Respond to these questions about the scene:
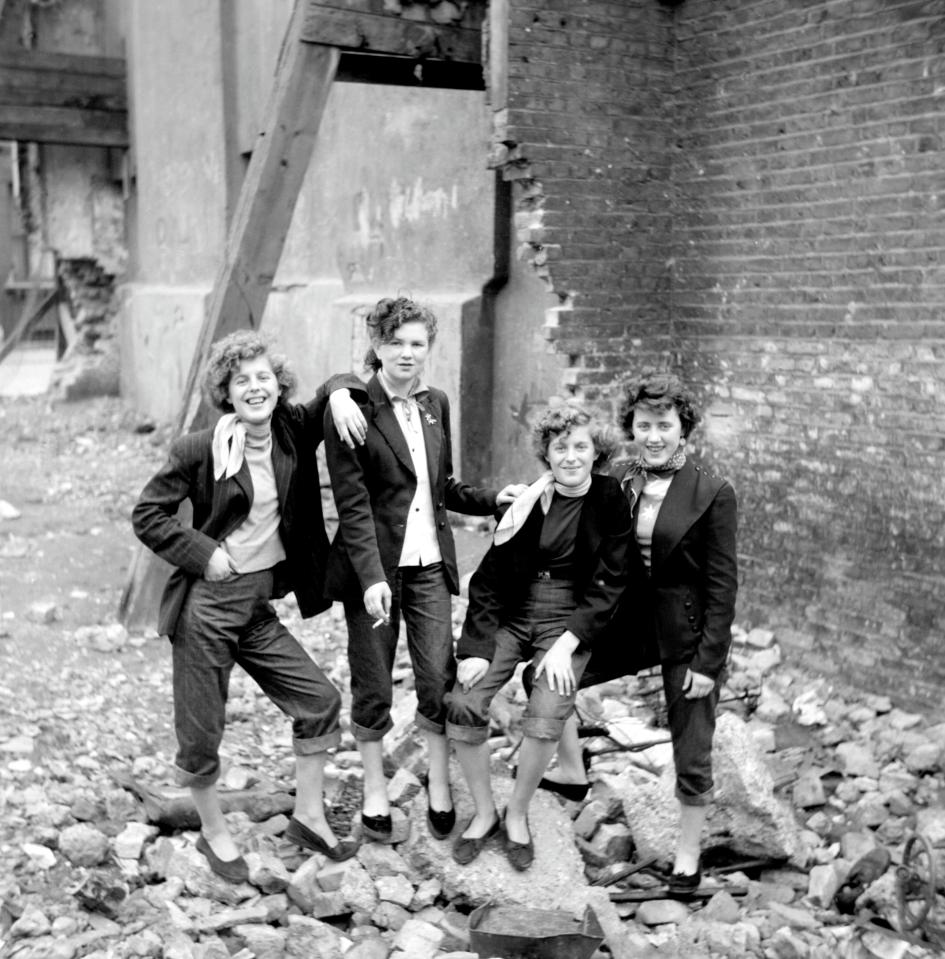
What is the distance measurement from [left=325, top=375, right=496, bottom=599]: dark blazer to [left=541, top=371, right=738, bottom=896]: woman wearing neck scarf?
532 mm

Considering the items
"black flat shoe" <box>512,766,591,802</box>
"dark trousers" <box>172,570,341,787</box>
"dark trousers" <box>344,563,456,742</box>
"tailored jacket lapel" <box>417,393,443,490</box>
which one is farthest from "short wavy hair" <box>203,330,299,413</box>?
"black flat shoe" <box>512,766,591,802</box>

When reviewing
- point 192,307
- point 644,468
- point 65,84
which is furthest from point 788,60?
point 65,84

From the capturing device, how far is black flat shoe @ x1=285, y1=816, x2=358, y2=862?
13.0 feet

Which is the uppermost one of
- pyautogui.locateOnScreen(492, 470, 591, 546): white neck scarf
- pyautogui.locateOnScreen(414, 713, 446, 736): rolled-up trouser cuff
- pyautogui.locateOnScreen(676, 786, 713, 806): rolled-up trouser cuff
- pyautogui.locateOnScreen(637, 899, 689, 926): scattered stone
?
pyautogui.locateOnScreen(492, 470, 591, 546): white neck scarf

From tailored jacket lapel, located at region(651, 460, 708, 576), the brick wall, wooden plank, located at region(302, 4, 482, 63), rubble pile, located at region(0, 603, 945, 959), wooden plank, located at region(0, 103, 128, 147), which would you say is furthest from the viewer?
wooden plank, located at region(0, 103, 128, 147)

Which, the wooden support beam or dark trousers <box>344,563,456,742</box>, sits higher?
the wooden support beam

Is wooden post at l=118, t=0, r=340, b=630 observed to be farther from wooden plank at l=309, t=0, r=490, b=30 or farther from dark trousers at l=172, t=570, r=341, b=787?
dark trousers at l=172, t=570, r=341, b=787

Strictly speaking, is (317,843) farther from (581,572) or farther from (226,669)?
(581,572)

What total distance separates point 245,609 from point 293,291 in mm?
6802

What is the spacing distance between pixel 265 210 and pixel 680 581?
3506 millimetres

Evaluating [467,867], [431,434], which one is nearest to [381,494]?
[431,434]

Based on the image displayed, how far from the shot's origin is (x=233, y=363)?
147 inches

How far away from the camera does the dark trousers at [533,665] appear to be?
3770 millimetres

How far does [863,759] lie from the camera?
4992 mm
